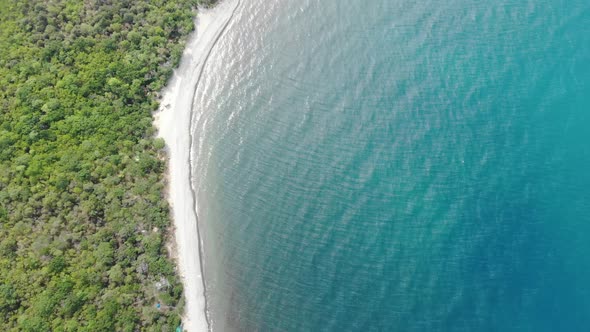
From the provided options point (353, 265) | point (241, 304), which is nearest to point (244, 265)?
point (241, 304)

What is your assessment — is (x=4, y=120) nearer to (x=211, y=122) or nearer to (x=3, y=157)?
(x=3, y=157)

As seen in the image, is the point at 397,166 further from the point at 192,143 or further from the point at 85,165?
the point at 85,165

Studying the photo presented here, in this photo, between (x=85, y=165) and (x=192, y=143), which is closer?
(x=85, y=165)

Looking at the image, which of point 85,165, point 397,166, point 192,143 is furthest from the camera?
point 192,143

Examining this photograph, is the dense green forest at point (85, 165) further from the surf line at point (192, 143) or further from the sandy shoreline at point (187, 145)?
the surf line at point (192, 143)

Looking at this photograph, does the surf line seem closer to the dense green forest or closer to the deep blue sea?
the deep blue sea

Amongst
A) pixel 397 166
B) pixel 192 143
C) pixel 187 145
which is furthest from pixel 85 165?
pixel 397 166

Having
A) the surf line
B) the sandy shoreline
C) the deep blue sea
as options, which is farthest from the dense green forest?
the deep blue sea
